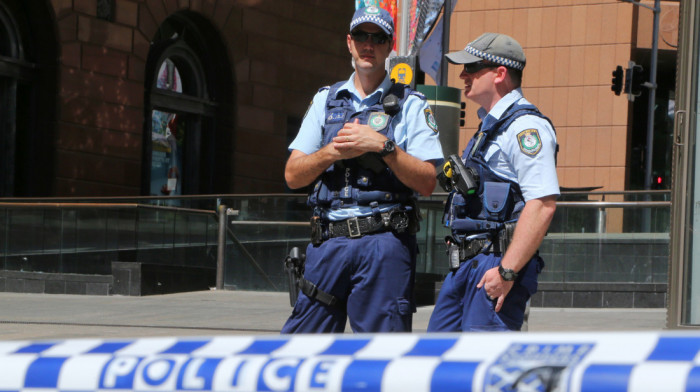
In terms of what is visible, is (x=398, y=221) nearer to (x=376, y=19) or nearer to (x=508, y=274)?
(x=508, y=274)

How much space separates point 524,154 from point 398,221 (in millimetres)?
567

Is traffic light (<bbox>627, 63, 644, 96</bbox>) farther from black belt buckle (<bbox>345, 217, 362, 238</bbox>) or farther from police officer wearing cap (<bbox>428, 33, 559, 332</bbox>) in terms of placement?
black belt buckle (<bbox>345, 217, 362, 238</bbox>)

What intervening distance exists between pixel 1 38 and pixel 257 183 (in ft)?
24.4

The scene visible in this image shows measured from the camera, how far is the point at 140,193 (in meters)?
22.8

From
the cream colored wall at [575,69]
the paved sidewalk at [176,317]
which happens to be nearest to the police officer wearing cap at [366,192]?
the paved sidewalk at [176,317]

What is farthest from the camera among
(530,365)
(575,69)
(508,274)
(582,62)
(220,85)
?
(575,69)

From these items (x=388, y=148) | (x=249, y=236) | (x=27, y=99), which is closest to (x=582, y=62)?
(x=27, y=99)

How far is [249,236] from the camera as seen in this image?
14.5 meters

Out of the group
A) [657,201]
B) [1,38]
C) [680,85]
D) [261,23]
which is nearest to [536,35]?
[261,23]

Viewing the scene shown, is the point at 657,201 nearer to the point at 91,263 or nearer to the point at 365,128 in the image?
the point at 91,263

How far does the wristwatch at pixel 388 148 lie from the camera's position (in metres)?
3.99

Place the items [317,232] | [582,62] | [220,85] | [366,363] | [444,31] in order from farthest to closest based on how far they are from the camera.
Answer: [582,62]
[220,85]
[444,31]
[317,232]
[366,363]

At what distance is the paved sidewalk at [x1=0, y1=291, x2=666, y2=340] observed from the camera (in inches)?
348

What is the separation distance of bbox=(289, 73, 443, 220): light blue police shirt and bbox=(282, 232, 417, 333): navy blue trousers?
0.13 meters
